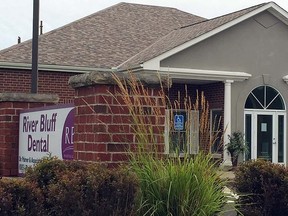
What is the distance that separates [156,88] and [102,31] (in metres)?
19.5

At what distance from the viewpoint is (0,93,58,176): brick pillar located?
31.7 feet

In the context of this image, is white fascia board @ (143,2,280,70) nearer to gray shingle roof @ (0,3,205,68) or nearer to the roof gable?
the roof gable

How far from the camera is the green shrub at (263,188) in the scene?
676 cm

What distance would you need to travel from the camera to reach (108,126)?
20.7 feet

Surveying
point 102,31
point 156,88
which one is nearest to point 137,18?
point 102,31

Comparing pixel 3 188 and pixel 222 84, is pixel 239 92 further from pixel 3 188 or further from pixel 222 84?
pixel 3 188

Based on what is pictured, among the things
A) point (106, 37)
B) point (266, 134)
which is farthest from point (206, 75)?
point (106, 37)

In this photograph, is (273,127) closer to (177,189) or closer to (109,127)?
(109,127)

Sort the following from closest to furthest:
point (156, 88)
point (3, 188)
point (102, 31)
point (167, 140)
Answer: point (3, 188) < point (167, 140) < point (156, 88) < point (102, 31)

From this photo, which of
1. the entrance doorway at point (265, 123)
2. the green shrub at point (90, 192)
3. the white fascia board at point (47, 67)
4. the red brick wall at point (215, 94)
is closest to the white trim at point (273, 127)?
the entrance doorway at point (265, 123)

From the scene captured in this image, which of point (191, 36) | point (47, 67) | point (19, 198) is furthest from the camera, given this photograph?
point (191, 36)

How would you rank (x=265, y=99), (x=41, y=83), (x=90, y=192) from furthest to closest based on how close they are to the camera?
(x=265, y=99) → (x=41, y=83) → (x=90, y=192)

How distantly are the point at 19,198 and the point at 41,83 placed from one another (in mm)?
16391

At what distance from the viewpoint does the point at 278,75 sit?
2350cm
